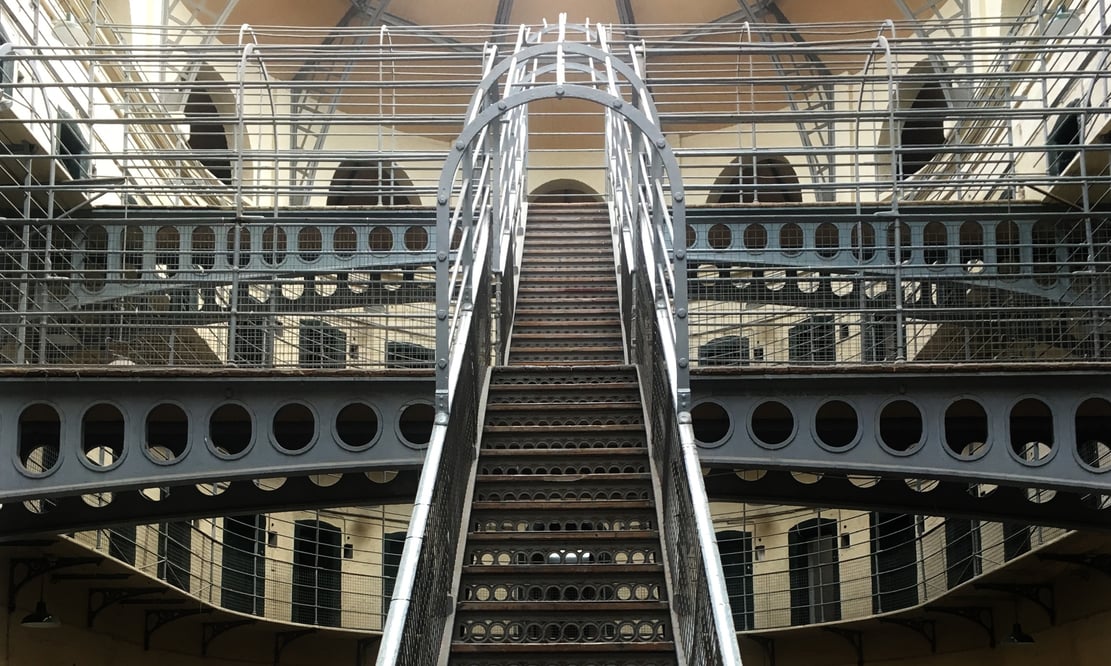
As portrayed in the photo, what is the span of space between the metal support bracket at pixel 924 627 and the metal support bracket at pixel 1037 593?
2079mm

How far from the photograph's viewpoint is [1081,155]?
10141mm

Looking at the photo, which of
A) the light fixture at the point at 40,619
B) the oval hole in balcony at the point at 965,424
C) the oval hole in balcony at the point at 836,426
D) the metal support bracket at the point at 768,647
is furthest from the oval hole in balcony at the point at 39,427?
the metal support bracket at the point at 768,647

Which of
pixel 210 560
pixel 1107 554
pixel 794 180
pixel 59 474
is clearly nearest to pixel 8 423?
pixel 59 474

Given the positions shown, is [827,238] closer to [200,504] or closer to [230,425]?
[230,425]

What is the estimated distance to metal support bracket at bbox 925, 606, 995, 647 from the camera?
14117mm

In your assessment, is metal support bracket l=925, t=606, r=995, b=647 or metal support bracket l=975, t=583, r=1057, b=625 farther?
metal support bracket l=925, t=606, r=995, b=647

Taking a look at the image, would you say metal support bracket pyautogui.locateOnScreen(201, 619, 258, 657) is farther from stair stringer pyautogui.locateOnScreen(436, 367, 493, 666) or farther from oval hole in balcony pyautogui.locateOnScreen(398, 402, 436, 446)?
stair stringer pyautogui.locateOnScreen(436, 367, 493, 666)

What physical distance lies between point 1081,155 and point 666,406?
540 cm

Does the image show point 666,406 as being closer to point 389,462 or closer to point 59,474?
point 389,462

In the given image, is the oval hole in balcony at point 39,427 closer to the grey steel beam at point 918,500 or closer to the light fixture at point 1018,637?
the grey steel beam at point 918,500

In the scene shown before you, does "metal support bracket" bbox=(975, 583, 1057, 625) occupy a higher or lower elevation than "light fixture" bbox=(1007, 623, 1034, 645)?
higher

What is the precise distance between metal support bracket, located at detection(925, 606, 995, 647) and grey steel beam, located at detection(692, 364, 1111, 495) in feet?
20.4

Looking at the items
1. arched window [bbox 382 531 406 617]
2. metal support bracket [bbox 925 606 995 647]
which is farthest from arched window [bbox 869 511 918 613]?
arched window [bbox 382 531 406 617]

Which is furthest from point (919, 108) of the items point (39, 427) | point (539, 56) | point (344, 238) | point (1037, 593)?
point (39, 427)
